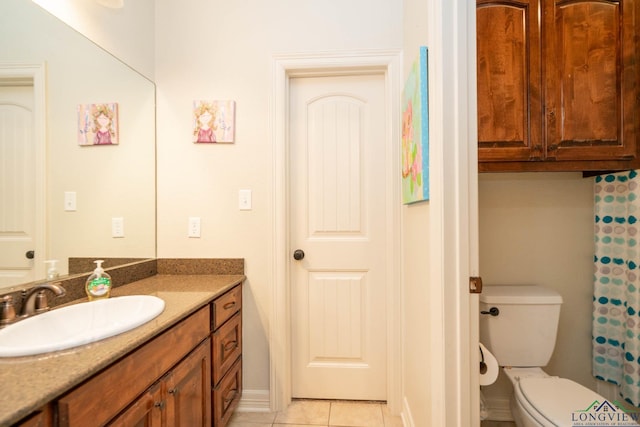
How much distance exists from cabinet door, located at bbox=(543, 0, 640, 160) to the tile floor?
1752 millimetres

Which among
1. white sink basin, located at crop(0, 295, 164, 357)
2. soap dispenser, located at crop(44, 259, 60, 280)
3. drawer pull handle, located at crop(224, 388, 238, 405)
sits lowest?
drawer pull handle, located at crop(224, 388, 238, 405)

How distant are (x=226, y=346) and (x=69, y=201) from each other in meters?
1.00

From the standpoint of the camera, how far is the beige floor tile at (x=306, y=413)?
154 centimetres

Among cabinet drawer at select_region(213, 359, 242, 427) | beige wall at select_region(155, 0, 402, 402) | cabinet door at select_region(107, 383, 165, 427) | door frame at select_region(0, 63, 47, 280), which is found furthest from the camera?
beige wall at select_region(155, 0, 402, 402)

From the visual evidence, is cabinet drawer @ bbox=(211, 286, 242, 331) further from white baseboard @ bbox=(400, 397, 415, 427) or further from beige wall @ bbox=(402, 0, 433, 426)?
white baseboard @ bbox=(400, 397, 415, 427)

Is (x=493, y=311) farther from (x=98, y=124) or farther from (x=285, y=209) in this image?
(x=98, y=124)

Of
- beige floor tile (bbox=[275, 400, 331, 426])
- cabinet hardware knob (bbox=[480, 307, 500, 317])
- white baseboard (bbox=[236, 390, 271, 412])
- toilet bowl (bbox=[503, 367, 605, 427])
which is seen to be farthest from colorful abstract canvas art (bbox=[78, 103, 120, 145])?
toilet bowl (bbox=[503, 367, 605, 427])

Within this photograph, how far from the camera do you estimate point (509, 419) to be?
1.55 metres

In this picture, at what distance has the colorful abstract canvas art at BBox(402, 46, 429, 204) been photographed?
107 cm

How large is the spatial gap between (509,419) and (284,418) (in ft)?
4.25

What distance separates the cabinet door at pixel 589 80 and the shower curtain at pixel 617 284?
225mm

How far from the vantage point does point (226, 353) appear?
1.41 metres

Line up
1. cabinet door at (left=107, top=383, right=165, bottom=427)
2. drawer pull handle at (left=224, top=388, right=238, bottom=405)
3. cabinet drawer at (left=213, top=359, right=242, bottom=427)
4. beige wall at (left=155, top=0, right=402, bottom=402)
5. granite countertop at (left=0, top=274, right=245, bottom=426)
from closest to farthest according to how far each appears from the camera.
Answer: granite countertop at (left=0, top=274, right=245, bottom=426)
cabinet door at (left=107, top=383, right=165, bottom=427)
cabinet drawer at (left=213, top=359, right=242, bottom=427)
drawer pull handle at (left=224, top=388, right=238, bottom=405)
beige wall at (left=155, top=0, right=402, bottom=402)

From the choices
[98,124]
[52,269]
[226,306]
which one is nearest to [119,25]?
[98,124]
